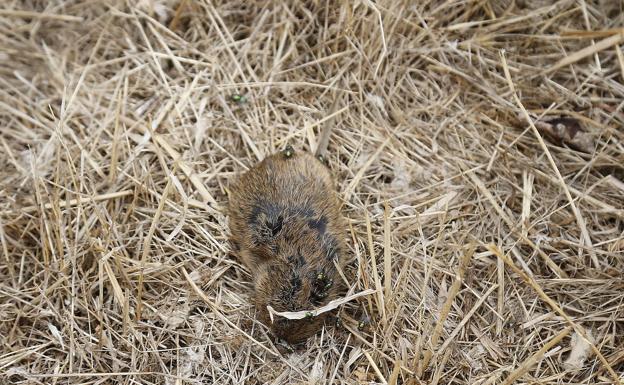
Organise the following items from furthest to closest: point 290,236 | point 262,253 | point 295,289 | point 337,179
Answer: point 337,179 → point 262,253 → point 290,236 → point 295,289

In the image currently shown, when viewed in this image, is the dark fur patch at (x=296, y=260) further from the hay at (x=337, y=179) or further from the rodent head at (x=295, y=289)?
the hay at (x=337, y=179)

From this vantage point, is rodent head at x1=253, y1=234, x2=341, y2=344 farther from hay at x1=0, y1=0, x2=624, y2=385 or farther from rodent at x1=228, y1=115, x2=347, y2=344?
hay at x1=0, y1=0, x2=624, y2=385


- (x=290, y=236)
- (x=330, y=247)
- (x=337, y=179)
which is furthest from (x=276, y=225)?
(x=337, y=179)

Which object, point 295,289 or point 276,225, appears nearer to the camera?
point 295,289

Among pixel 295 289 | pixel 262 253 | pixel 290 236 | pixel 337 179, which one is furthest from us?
pixel 337 179

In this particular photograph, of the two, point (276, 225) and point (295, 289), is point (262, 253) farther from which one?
point (295, 289)

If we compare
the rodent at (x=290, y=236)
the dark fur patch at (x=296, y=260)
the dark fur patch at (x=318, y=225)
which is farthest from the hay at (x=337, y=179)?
the dark fur patch at (x=296, y=260)

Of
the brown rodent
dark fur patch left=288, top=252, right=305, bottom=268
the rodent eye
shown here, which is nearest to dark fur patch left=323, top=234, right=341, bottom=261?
the brown rodent

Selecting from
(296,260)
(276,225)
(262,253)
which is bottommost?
(262,253)
